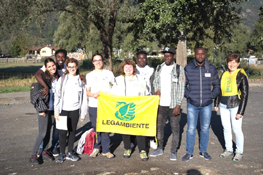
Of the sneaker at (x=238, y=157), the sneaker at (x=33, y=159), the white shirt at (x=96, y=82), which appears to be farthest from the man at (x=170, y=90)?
the sneaker at (x=33, y=159)

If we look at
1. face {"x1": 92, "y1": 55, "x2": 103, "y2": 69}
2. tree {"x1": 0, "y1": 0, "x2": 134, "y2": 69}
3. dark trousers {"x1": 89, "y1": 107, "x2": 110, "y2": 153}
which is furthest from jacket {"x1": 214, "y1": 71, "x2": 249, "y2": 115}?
tree {"x1": 0, "y1": 0, "x2": 134, "y2": 69}

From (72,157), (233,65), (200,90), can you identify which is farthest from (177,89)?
(72,157)

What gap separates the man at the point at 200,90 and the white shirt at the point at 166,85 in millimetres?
335

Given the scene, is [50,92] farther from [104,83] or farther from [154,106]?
[154,106]

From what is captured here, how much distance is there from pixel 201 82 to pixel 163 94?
77 centimetres

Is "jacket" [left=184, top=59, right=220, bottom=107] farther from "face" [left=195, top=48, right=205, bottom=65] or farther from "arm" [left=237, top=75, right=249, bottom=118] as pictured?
"arm" [left=237, top=75, right=249, bottom=118]

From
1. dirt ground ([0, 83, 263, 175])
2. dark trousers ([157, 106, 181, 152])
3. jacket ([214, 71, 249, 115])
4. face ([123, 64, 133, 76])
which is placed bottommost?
dirt ground ([0, 83, 263, 175])

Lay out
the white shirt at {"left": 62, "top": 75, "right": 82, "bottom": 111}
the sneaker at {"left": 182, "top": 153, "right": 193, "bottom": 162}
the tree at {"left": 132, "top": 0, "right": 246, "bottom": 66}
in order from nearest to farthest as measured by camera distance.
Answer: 1. the white shirt at {"left": 62, "top": 75, "right": 82, "bottom": 111}
2. the sneaker at {"left": 182, "top": 153, "right": 193, "bottom": 162}
3. the tree at {"left": 132, "top": 0, "right": 246, "bottom": 66}

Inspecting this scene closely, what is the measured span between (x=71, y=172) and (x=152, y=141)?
6.74 ft

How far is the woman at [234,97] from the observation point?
468 centimetres

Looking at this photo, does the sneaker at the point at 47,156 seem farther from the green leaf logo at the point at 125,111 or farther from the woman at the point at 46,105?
the green leaf logo at the point at 125,111

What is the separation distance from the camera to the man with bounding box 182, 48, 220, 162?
469 cm

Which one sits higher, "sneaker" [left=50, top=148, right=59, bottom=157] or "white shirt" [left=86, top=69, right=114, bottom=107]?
"white shirt" [left=86, top=69, right=114, bottom=107]

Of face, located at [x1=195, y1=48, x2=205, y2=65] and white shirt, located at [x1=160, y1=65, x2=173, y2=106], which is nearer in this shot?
face, located at [x1=195, y1=48, x2=205, y2=65]
